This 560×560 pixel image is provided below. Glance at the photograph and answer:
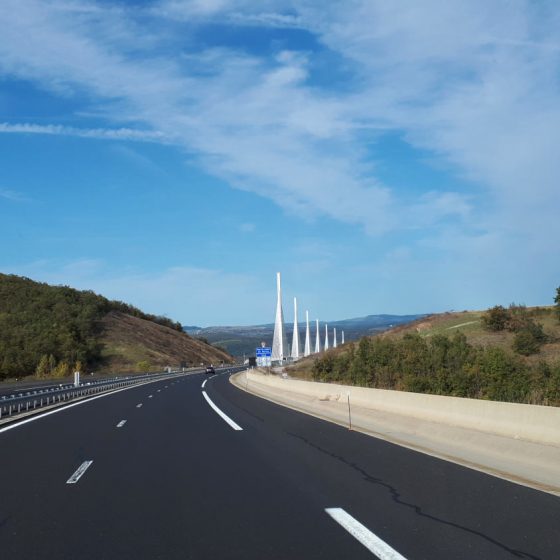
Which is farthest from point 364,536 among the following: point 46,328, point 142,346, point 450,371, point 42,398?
point 142,346

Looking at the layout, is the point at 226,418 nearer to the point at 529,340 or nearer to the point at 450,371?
the point at 450,371

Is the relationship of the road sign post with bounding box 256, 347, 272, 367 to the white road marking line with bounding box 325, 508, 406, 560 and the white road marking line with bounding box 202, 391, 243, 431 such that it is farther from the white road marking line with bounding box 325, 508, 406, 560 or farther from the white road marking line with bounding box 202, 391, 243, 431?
the white road marking line with bounding box 325, 508, 406, 560

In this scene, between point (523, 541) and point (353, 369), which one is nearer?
point (523, 541)

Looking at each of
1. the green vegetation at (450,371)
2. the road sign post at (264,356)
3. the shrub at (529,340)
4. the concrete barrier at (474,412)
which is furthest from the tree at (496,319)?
the concrete barrier at (474,412)

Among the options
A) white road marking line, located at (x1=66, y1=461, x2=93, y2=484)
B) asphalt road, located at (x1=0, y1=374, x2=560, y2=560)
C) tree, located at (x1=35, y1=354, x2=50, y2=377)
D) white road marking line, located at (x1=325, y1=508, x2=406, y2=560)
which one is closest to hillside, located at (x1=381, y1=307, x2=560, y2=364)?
asphalt road, located at (x1=0, y1=374, x2=560, y2=560)

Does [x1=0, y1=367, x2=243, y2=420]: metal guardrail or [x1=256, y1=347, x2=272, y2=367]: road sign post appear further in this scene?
[x1=256, y1=347, x2=272, y2=367]: road sign post

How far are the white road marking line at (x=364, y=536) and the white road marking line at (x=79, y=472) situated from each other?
4.66 metres

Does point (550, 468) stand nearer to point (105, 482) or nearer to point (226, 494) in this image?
point (226, 494)

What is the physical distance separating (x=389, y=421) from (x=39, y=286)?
381 feet

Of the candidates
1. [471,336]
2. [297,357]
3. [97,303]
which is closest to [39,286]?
[97,303]

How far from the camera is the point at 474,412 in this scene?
1523 cm

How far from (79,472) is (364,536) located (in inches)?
262

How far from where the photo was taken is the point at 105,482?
12.1 m

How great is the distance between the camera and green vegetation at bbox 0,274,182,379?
87.4 m
